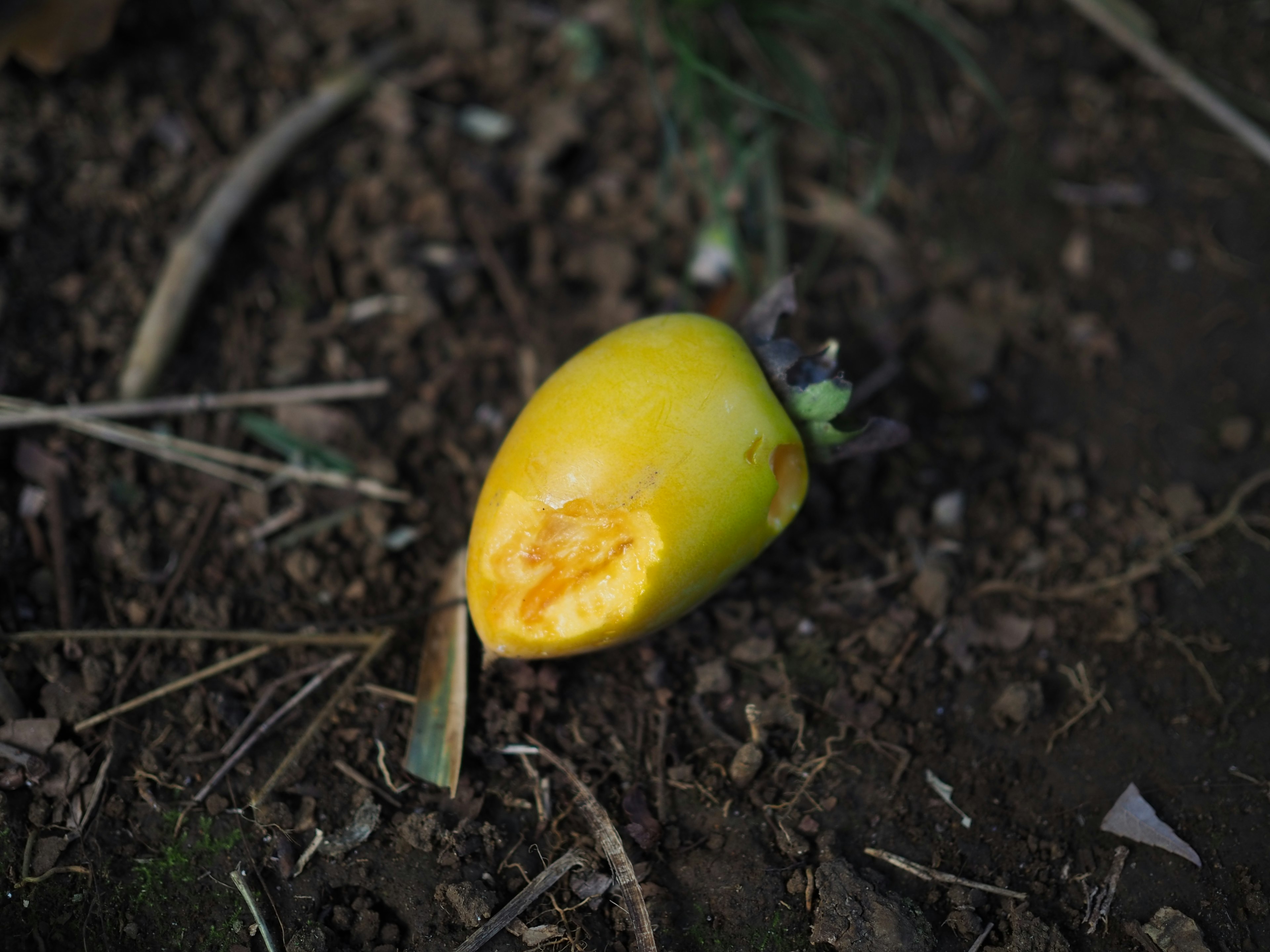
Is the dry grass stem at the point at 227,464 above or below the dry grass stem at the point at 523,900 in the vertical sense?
above

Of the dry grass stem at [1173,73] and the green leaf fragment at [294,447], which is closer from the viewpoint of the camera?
the green leaf fragment at [294,447]

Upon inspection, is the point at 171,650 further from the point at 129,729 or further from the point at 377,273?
the point at 377,273

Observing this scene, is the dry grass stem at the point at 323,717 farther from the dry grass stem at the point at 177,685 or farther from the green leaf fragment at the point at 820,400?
the green leaf fragment at the point at 820,400

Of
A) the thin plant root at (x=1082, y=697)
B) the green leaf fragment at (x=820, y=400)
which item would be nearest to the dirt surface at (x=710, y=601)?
the thin plant root at (x=1082, y=697)

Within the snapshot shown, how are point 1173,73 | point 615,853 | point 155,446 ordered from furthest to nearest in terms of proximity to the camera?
point 1173,73 → point 155,446 → point 615,853

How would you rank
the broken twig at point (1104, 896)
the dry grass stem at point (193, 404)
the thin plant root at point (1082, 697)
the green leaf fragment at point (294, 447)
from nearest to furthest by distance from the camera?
the broken twig at point (1104, 896)
the thin plant root at point (1082, 697)
the dry grass stem at point (193, 404)
the green leaf fragment at point (294, 447)

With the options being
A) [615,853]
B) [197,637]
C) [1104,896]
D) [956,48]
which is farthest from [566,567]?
[956,48]

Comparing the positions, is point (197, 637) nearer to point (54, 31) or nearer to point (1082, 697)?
point (54, 31)
